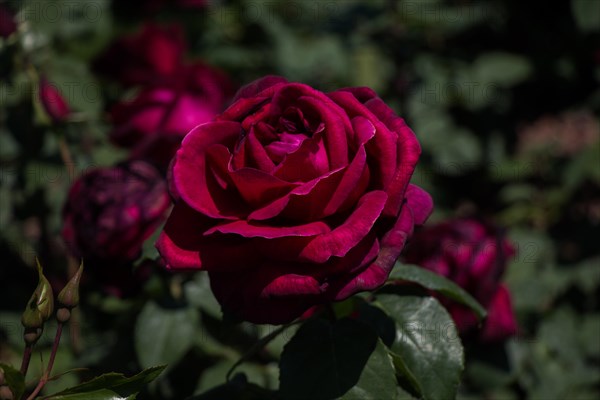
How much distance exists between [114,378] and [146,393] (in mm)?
617

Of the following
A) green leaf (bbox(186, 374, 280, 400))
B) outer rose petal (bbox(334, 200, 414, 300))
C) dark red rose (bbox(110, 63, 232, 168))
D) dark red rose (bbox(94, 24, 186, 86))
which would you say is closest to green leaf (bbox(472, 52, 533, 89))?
dark red rose (bbox(94, 24, 186, 86))

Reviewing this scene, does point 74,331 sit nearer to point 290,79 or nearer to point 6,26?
point 6,26

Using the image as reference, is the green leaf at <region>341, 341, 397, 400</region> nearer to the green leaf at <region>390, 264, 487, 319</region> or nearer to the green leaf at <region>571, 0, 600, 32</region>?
the green leaf at <region>390, 264, 487, 319</region>

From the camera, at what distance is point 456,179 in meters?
2.49

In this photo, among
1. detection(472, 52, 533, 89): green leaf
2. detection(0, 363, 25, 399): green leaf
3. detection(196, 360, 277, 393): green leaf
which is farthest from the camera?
detection(472, 52, 533, 89): green leaf

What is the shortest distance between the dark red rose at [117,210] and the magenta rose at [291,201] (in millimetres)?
412

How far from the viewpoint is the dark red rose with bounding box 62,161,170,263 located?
129 cm

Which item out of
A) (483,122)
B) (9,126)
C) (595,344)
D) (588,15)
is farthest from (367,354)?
(483,122)

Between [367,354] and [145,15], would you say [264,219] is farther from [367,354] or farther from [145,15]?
[145,15]

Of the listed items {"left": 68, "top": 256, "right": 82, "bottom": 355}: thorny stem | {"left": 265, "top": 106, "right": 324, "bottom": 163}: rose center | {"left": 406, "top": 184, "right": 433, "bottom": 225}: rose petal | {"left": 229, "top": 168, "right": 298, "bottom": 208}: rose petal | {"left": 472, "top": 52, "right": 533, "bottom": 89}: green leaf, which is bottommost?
{"left": 68, "top": 256, "right": 82, "bottom": 355}: thorny stem

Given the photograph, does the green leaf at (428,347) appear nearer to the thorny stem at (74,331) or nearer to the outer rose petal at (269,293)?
the outer rose petal at (269,293)

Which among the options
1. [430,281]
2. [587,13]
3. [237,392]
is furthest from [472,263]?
[587,13]

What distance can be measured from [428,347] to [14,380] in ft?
1.48

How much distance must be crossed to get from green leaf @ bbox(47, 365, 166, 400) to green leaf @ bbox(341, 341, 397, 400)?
8.3 inches
